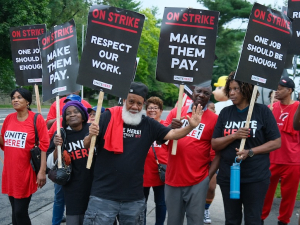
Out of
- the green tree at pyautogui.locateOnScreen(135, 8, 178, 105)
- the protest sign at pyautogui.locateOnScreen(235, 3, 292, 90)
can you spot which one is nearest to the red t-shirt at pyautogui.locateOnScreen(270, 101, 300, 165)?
the protest sign at pyautogui.locateOnScreen(235, 3, 292, 90)

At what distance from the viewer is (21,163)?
189 inches

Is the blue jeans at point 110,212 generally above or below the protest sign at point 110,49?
below

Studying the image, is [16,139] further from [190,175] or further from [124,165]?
[190,175]

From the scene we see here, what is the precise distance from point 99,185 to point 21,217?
4.86 feet

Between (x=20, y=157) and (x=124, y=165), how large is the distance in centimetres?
164

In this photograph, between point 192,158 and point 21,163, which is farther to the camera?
point 21,163

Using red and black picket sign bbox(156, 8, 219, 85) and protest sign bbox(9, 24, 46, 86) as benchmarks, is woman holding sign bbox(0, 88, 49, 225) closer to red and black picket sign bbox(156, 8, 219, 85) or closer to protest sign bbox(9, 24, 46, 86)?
protest sign bbox(9, 24, 46, 86)

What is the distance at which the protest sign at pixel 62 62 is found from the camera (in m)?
4.78

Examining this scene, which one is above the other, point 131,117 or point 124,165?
point 131,117

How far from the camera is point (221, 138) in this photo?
13.7 ft

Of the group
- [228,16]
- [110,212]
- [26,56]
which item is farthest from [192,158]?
[228,16]

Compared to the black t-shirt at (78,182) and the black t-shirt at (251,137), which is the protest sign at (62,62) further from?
the black t-shirt at (251,137)

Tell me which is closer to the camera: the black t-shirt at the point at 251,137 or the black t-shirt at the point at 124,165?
the black t-shirt at the point at 124,165

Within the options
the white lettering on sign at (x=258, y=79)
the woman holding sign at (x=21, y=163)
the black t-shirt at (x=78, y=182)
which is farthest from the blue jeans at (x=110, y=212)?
the white lettering on sign at (x=258, y=79)
